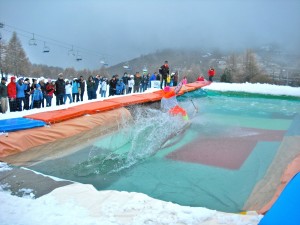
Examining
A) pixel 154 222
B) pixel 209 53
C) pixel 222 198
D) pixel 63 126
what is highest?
pixel 209 53

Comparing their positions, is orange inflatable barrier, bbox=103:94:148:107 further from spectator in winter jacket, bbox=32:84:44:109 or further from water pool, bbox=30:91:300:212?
spectator in winter jacket, bbox=32:84:44:109

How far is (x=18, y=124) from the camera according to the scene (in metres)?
6.56

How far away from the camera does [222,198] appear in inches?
194

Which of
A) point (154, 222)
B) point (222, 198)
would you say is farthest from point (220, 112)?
point (154, 222)

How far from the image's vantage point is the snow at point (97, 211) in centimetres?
339

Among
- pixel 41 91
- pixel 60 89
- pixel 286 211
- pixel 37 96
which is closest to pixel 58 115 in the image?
pixel 37 96

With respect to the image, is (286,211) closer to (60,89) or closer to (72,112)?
(72,112)

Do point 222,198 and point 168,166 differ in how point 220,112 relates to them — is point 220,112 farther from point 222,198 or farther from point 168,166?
point 222,198

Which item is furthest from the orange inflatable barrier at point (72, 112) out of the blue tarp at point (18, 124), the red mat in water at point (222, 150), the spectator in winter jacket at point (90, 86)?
the spectator in winter jacket at point (90, 86)

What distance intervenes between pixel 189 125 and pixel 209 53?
165m

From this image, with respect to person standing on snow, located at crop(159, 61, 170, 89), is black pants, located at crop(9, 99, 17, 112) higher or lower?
lower

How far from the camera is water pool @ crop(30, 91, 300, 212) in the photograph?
17.2 feet

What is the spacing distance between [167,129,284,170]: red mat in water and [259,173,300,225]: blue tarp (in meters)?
3.07

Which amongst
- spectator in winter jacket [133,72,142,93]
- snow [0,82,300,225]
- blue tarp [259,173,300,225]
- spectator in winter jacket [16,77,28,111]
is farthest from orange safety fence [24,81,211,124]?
blue tarp [259,173,300,225]
